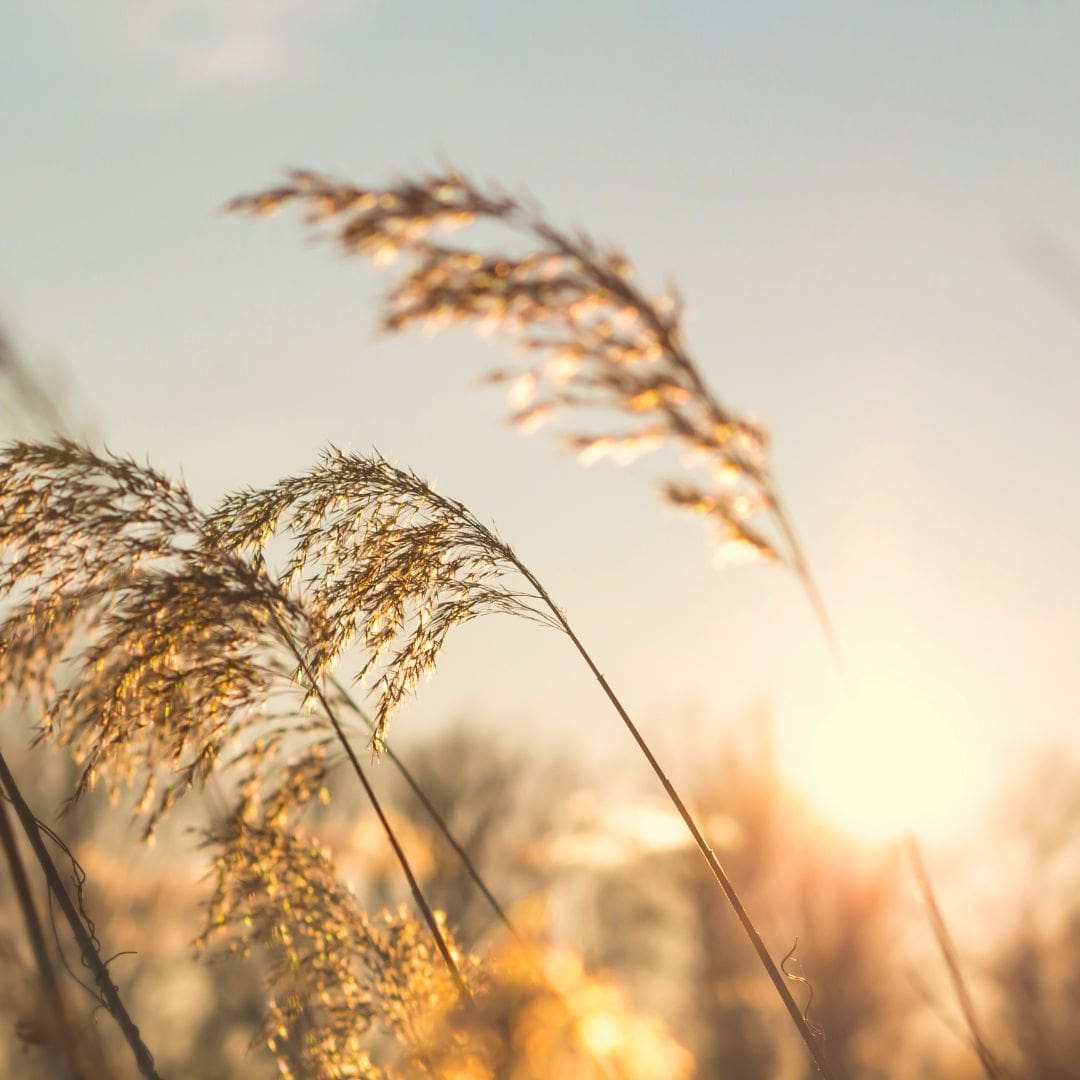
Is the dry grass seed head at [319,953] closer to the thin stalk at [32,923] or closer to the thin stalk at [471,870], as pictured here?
the thin stalk at [471,870]

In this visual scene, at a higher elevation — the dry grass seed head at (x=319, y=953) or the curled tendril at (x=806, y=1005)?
the dry grass seed head at (x=319, y=953)

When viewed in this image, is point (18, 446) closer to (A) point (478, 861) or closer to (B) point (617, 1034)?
(B) point (617, 1034)

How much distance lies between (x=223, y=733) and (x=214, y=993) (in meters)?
17.3

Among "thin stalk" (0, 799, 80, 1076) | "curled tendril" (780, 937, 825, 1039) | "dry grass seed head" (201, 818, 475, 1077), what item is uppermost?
"thin stalk" (0, 799, 80, 1076)

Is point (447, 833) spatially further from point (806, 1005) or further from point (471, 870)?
point (806, 1005)

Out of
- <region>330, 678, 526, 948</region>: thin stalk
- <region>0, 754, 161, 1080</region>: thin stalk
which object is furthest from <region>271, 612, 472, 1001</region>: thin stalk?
<region>0, 754, 161, 1080</region>: thin stalk

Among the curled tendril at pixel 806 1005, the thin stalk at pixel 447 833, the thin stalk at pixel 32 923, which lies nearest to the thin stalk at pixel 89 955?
the thin stalk at pixel 32 923

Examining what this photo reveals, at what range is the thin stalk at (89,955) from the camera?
7.88ft

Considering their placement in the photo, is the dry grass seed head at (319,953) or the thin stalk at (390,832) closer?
the thin stalk at (390,832)

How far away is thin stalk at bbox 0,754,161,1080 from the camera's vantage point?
2400mm

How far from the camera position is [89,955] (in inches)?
95.9

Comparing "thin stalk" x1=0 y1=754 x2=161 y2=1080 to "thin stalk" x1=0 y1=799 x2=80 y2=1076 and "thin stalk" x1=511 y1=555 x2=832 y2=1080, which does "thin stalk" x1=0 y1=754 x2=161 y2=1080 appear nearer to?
→ "thin stalk" x1=0 y1=799 x2=80 y2=1076

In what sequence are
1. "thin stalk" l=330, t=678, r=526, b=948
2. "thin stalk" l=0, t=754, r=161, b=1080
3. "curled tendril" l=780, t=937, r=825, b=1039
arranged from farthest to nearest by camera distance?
1. "thin stalk" l=330, t=678, r=526, b=948
2. "curled tendril" l=780, t=937, r=825, b=1039
3. "thin stalk" l=0, t=754, r=161, b=1080

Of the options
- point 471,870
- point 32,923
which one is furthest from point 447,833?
point 32,923
